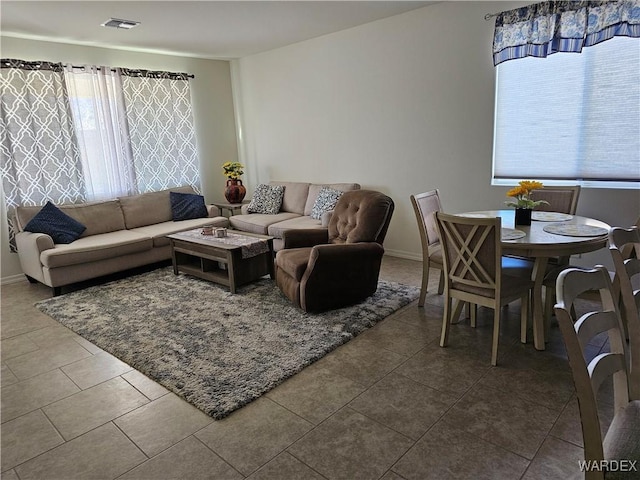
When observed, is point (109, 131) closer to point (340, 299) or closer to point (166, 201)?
point (166, 201)

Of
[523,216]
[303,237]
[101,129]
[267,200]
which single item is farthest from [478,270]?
[101,129]

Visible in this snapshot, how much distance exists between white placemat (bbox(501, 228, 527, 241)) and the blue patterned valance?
1681 millimetres

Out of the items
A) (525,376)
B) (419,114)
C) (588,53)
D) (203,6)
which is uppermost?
(203,6)

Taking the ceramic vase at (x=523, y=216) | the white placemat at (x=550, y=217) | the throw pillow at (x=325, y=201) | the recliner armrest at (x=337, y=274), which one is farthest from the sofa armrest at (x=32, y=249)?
the white placemat at (x=550, y=217)

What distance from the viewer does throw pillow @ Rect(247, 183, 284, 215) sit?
18.0ft

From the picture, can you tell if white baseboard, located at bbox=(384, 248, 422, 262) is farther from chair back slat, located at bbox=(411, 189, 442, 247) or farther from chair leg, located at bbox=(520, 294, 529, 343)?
chair leg, located at bbox=(520, 294, 529, 343)

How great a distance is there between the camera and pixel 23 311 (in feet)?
12.3

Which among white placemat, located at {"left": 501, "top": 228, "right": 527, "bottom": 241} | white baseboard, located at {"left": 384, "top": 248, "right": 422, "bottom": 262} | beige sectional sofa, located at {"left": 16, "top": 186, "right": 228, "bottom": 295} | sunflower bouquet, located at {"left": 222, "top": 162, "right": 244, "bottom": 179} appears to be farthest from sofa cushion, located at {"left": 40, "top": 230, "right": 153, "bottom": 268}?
white placemat, located at {"left": 501, "top": 228, "right": 527, "bottom": 241}

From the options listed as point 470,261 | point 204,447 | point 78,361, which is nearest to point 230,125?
point 78,361

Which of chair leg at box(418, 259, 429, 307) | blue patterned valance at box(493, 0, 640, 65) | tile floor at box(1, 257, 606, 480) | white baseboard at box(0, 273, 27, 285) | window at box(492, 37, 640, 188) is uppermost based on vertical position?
blue patterned valance at box(493, 0, 640, 65)

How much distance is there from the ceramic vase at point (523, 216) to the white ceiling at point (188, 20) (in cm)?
232

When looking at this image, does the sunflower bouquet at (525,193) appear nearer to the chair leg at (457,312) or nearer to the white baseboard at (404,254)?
the chair leg at (457,312)

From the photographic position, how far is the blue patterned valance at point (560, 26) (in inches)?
122

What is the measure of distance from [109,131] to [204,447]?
171 inches
